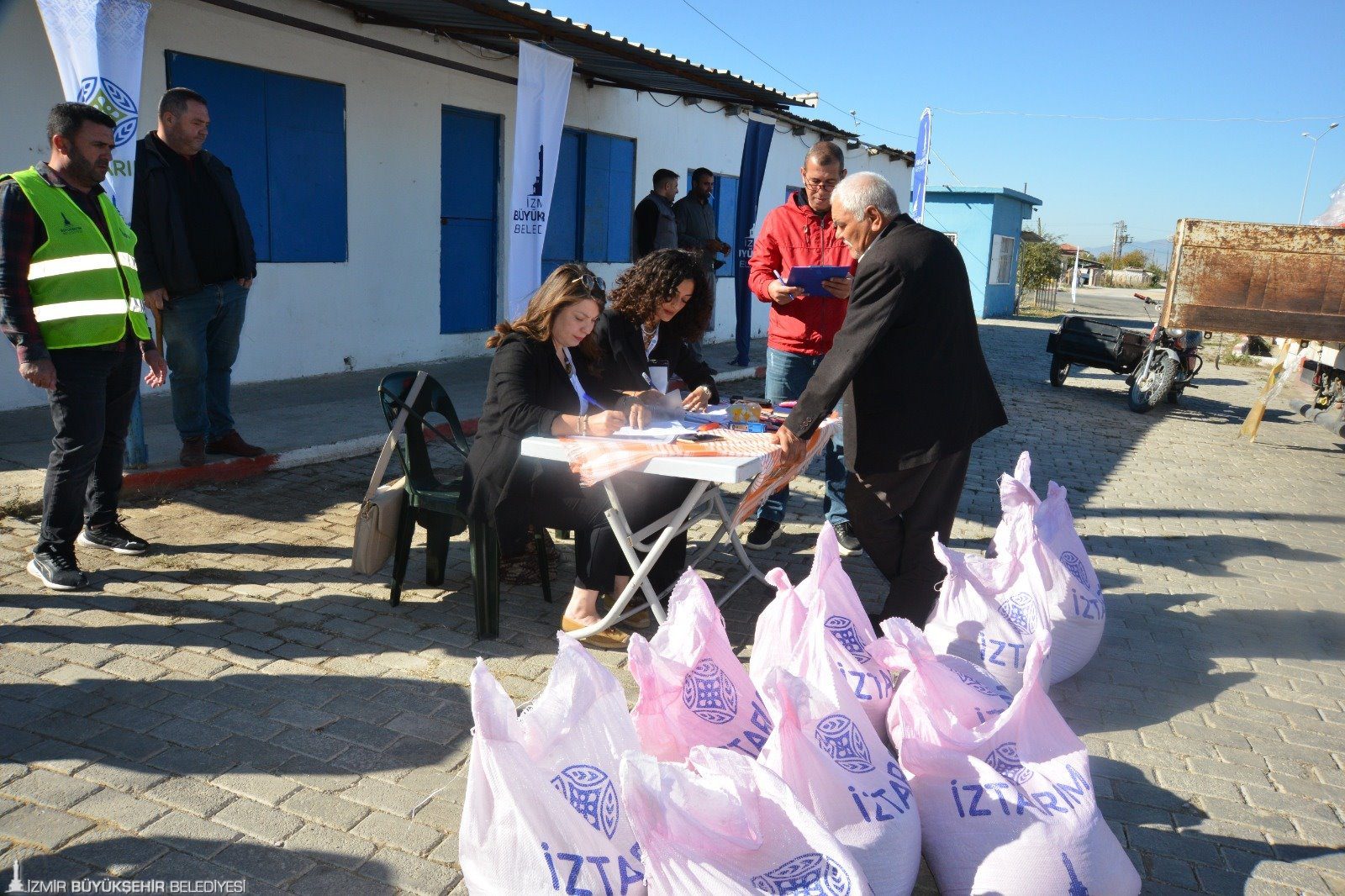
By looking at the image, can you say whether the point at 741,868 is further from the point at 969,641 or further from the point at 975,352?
the point at 975,352

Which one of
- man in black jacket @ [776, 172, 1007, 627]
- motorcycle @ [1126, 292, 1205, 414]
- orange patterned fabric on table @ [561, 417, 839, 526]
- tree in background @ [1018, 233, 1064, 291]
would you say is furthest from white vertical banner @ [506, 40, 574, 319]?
tree in background @ [1018, 233, 1064, 291]

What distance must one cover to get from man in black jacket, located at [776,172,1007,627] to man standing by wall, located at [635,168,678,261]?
6.57 metres

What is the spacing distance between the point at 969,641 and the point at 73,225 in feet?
12.4

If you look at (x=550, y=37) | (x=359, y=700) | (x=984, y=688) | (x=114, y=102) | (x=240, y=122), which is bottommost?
(x=359, y=700)

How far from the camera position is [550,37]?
8125mm

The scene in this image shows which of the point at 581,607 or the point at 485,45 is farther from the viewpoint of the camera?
the point at 485,45

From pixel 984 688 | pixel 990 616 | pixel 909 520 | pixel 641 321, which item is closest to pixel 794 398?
pixel 641 321

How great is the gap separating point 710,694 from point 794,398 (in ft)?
9.24

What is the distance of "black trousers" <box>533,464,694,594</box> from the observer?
3.78m

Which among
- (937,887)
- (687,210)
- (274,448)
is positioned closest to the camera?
(937,887)

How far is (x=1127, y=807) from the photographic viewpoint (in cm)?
294

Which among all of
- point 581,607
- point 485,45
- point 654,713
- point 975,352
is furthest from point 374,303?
point 654,713

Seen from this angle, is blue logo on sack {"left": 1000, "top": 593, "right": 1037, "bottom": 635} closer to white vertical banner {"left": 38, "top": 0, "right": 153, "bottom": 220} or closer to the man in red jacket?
the man in red jacket

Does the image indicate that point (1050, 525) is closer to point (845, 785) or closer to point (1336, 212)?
point (845, 785)
